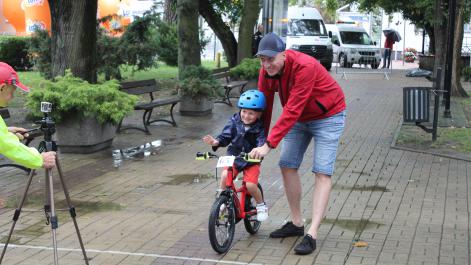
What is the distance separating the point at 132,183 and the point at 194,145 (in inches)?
116

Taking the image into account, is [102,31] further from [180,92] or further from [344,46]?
[344,46]

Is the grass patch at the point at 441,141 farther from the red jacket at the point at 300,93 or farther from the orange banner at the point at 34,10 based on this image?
the orange banner at the point at 34,10

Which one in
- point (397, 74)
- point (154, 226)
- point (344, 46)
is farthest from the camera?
point (344, 46)

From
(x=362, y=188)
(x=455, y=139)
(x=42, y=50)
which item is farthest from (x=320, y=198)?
(x=42, y=50)

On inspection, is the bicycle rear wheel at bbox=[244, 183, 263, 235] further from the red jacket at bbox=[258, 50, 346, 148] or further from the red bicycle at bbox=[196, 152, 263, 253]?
the red jacket at bbox=[258, 50, 346, 148]

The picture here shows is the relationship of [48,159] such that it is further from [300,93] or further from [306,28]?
[306,28]

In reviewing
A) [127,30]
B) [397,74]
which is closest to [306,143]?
[127,30]

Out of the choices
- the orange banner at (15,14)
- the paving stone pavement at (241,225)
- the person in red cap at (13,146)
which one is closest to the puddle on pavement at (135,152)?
the paving stone pavement at (241,225)

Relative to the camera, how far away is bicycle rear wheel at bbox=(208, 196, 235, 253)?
5.20m

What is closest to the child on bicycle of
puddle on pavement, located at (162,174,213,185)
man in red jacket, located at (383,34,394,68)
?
puddle on pavement, located at (162,174,213,185)

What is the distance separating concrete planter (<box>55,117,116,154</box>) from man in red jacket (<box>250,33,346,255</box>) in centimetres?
471

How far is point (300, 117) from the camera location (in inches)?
215

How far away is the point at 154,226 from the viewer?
6242 millimetres

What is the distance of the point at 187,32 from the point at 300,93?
11264 mm
